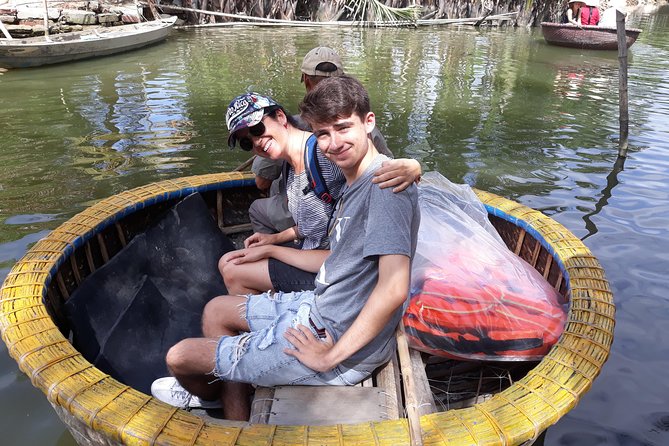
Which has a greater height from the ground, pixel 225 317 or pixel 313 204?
pixel 313 204

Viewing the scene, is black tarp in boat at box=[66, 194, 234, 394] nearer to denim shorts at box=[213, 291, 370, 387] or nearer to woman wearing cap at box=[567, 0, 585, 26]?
denim shorts at box=[213, 291, 370, 387]

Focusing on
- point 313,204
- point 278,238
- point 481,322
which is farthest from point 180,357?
point 481,322

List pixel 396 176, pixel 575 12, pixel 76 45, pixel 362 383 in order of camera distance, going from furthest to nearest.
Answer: pixel 575 12, pixel 76 45, pixel 362 383, pixel 396 176

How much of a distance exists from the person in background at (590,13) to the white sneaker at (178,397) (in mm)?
14836

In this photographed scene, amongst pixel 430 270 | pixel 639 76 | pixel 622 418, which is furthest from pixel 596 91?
pixel 430 270

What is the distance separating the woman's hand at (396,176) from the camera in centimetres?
147

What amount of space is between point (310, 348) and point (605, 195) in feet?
14.7

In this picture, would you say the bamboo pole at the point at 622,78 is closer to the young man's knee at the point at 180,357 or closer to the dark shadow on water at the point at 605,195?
the dark shadow on water at the point at 605,195

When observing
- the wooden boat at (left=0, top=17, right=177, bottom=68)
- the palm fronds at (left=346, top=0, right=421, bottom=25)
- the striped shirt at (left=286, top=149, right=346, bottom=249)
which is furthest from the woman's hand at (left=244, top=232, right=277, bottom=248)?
the palm fronds at (left=346, top=0, right=421, bottom=25)

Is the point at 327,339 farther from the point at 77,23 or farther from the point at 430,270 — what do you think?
the point at 77,23

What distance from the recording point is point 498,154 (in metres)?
6.21

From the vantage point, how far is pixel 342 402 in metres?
1.63

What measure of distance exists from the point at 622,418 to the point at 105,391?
7.93ft

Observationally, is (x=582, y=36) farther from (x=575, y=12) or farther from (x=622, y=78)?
(x=622, y=78)
